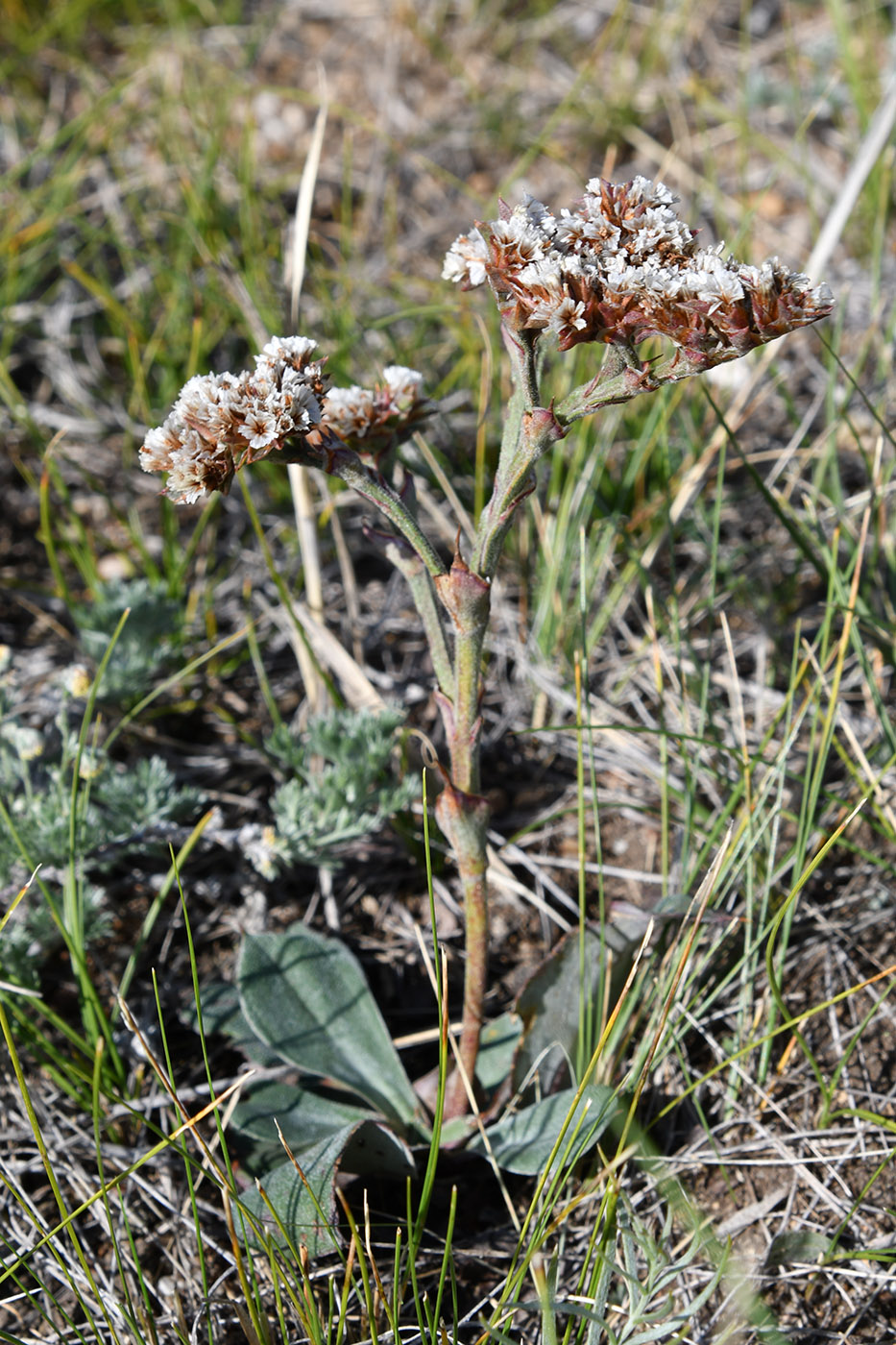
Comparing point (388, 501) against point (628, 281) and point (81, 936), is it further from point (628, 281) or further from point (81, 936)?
point (81, 936)

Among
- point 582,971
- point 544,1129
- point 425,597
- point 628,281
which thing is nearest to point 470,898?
point 582,971

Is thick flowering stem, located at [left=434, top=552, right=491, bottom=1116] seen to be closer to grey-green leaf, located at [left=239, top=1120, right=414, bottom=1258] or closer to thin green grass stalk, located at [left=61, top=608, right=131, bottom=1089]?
grey-green leaf, located at [left=239, top=1120, right=414, bottom=1258]

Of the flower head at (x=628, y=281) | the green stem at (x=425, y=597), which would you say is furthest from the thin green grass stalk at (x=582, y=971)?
the flower head at (x=628, y=281)

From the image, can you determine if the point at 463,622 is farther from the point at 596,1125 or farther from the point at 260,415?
the point at 596,1125

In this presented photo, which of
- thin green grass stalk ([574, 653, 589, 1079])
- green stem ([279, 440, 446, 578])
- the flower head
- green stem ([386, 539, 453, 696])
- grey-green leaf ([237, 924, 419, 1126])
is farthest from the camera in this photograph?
grey-green leaf ([237, 924, 419, 1126])

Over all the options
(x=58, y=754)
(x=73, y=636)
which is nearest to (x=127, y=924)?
(x=58, y=754)

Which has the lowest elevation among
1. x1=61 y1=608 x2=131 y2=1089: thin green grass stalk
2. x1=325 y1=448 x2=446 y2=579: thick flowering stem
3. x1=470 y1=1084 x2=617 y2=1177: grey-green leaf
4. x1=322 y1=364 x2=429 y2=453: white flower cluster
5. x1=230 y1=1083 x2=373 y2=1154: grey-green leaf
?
x1=470 y1=1084 x2=617 y2=1177: grey-green leaf

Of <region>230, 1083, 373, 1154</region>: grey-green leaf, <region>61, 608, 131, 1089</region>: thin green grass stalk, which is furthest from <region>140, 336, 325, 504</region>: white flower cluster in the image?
<region>230, 1083, 373, 1154</region>: grey-green leaf
